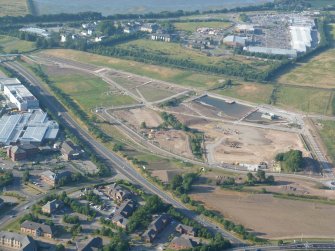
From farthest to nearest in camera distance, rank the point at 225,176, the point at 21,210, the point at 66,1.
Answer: the point at 66,1 → the point at 225,176 → the point at 21,210

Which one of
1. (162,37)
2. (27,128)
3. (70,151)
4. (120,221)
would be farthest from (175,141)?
(162,37)

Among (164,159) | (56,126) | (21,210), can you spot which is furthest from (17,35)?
(21,210)

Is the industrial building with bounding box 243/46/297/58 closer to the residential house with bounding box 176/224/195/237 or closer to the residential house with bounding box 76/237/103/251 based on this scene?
the residential house with bounding box 176/224/195/237

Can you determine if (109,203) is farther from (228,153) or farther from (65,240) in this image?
(228,153)

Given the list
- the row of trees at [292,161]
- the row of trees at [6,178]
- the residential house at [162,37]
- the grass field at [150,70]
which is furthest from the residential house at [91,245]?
the residential house at [162,37]

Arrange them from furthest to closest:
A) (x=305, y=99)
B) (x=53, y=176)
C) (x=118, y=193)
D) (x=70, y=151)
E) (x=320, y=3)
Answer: (x=320, y=3) → (x=305, y=99) → (x=70, y=151) → (x=53, y=176) → (x=118, y=193)

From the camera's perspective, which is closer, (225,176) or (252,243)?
(252,243)

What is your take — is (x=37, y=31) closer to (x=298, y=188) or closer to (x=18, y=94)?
(x=18, y=94)
